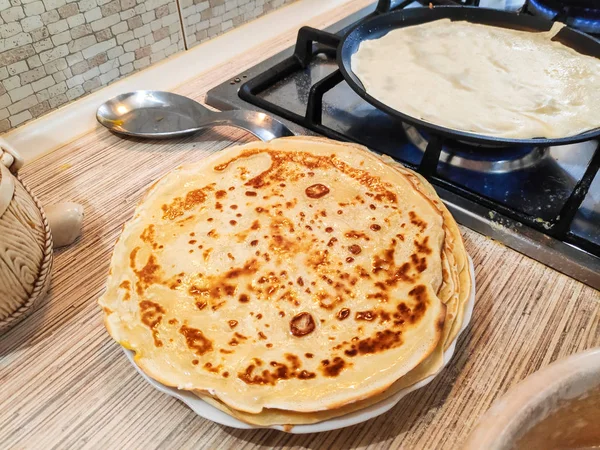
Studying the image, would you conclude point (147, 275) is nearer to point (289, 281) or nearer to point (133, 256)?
point (133, 256)

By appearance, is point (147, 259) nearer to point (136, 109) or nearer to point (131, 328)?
point (131, 328)

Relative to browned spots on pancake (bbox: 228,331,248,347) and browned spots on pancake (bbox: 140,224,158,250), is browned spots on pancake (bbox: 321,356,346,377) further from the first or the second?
browned spots on pancake (bbox: 140,224,158,250)

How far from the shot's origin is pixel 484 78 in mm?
1121

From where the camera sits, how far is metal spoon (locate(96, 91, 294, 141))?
1.04 meters

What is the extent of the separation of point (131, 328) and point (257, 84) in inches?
29.1

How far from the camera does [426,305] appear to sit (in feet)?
2.15

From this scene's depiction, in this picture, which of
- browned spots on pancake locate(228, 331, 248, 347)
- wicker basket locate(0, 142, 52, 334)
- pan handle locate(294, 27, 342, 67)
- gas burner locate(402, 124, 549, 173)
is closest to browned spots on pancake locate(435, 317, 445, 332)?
browned spots on pancake locate(228, 331, 248, 347)

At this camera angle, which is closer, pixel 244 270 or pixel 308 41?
pixel 244 270

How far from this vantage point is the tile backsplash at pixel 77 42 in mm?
1010

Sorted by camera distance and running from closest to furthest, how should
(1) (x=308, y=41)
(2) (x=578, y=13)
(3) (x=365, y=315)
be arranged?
(3) (x=365, y=315)
(1) (x=308, y=41)
(2) (x=578, y=13)

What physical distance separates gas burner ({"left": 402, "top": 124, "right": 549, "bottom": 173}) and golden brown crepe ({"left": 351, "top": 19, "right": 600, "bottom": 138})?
76mm

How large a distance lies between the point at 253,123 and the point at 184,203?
30 cm

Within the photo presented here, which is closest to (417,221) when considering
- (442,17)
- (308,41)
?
(308,41)

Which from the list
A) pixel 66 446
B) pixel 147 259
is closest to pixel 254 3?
pixel 147 259
